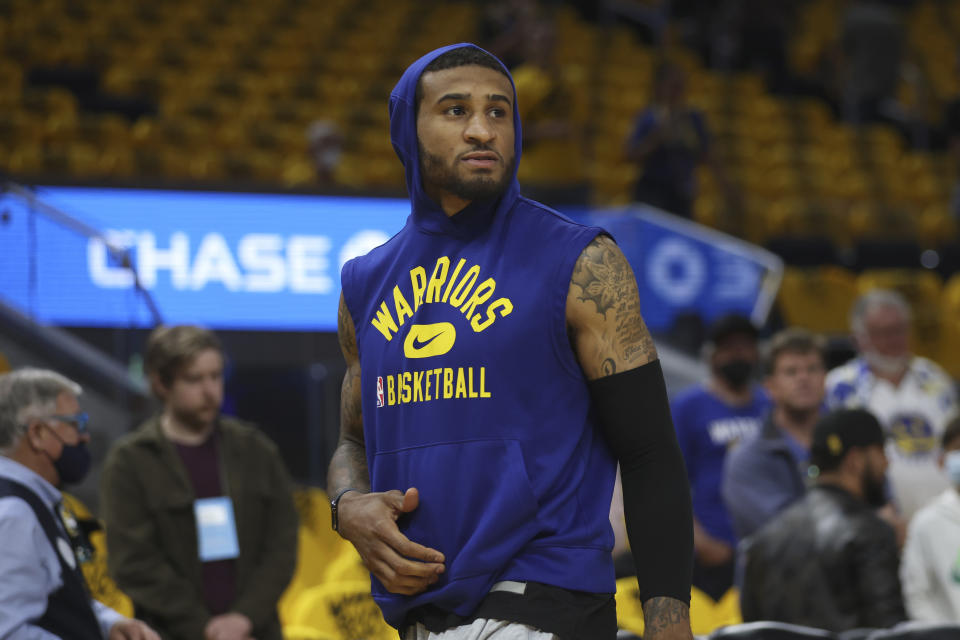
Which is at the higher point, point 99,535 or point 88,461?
point 88,461

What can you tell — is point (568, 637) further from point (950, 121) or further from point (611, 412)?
point (950, 121)

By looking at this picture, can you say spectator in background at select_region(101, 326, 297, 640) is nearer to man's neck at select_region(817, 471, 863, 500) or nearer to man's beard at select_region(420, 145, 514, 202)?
man's neck at select_region(817, 471, 863, 500)

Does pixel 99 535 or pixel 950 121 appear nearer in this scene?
pixel 99 535

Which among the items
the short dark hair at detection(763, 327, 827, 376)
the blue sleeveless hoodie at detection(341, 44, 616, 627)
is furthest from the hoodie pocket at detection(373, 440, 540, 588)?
the short dark hair at detection(763, 327, 827, 376)

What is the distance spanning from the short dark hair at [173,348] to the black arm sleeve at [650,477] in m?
2.81

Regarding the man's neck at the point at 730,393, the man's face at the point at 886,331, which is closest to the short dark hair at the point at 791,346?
the man's neck at the point at 730,393

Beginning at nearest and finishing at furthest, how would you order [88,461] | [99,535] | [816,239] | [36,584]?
[36,584]
[88,461]
[99,535]
[816,239]

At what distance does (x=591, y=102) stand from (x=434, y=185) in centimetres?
1296

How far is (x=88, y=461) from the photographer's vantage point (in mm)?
4012

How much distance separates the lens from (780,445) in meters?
5.72

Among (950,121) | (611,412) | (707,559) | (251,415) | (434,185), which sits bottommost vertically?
(707,559)

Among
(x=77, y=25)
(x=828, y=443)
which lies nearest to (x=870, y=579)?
(x=828, y=443)

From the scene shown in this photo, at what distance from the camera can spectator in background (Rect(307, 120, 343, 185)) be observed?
9617mm

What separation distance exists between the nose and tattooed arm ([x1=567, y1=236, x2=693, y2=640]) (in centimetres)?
29
